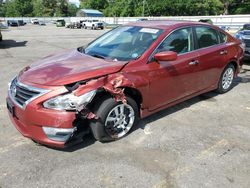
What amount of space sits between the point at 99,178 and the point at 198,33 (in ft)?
10.6

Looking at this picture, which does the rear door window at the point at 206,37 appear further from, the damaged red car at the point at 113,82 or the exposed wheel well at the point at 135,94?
the exposed wheel well at the point at 135,94

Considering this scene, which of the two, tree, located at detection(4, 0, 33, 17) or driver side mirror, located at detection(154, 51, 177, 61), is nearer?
driver side mirror, located at detection(154, 51, 177, 61)

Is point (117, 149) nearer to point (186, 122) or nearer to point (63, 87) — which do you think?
point (63, 87)

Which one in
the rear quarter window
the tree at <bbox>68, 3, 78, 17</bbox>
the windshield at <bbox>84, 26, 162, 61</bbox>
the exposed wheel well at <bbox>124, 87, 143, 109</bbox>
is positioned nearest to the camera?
the exposed wheel well at <bbox>124, 87, 143, 109</bbox>

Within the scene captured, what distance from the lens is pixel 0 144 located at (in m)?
3.83

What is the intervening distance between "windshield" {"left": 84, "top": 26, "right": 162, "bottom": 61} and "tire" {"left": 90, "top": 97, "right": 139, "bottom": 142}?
745 millimetres

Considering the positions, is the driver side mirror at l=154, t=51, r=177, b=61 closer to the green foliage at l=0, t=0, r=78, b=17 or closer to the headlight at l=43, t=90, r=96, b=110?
the headlight at l=43, t=90, r=96, b=110

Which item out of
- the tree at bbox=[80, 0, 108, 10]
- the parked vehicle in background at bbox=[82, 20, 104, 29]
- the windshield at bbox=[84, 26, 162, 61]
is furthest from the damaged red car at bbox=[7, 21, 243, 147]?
the tree at bbox=[80, 0, 108, 10]

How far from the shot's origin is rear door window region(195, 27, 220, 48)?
16.6 feet

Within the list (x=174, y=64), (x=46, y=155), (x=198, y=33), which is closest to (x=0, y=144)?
(x=46, y=155)

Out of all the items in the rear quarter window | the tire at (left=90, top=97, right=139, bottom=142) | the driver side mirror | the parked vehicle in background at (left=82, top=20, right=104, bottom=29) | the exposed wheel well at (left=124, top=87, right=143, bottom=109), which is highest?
the rear quarter window

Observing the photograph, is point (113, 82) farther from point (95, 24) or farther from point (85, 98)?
point (95, 24)

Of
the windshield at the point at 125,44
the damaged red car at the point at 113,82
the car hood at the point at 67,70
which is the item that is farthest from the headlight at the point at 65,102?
the windshield at the point at 125,44

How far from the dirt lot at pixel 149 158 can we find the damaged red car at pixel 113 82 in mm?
247
